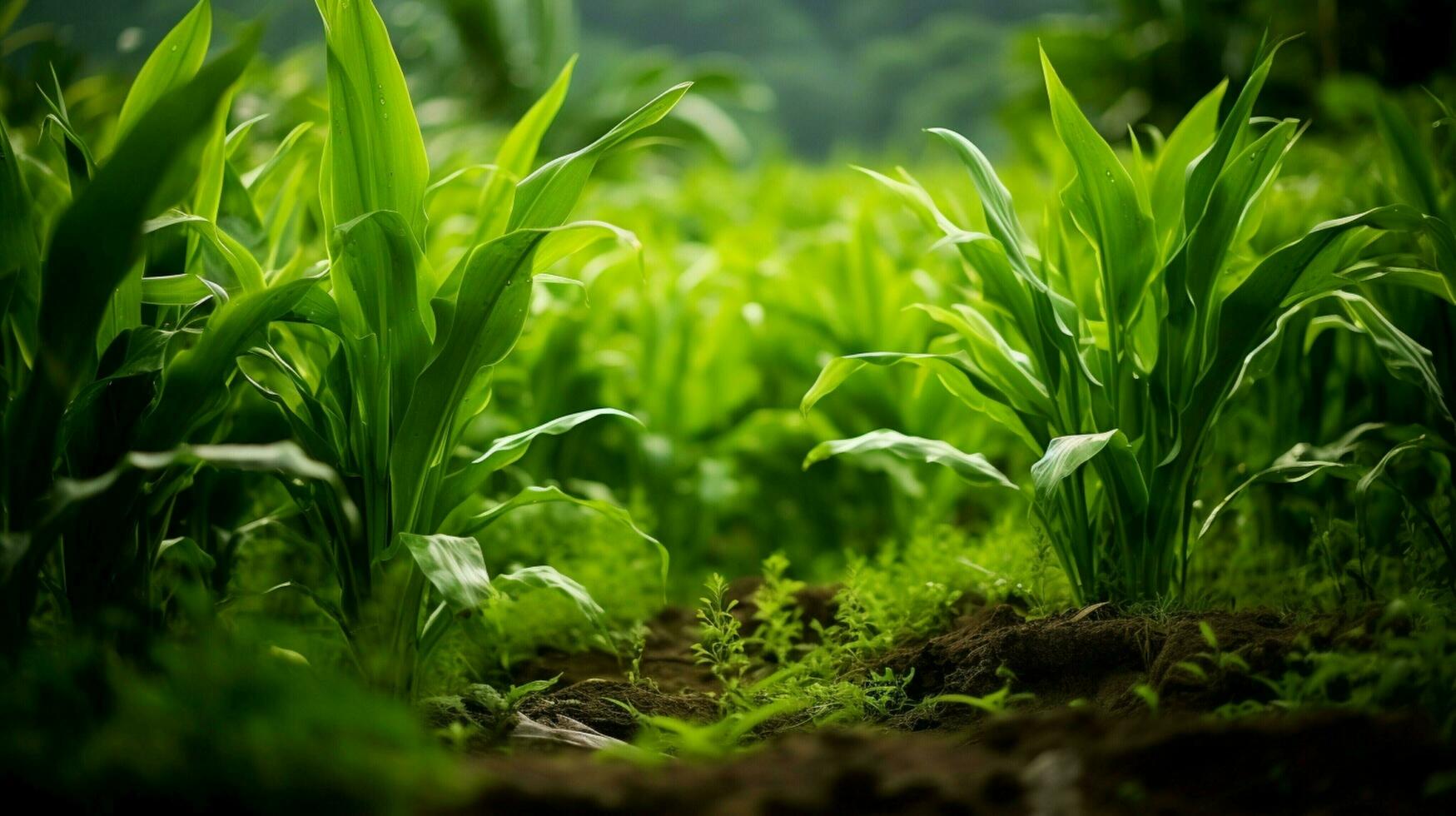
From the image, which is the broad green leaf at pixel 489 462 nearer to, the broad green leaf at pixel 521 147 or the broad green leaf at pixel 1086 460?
the broad green leaf at pixel 521 147

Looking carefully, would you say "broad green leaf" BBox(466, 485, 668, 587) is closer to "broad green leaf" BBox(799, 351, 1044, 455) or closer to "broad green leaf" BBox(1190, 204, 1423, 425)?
"broad green leaf" BBox(799, 351, 1044, 455)

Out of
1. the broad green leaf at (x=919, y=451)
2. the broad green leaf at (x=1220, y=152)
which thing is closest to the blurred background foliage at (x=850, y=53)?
the broad green leaf at (x=1220, y=152)

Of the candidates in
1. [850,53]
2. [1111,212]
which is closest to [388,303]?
[1111,212]

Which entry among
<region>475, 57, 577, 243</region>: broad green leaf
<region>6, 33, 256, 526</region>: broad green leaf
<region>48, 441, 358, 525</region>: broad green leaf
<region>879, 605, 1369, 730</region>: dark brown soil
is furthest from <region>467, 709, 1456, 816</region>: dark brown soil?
<region>475, 57, 577, 243</region>: broad green leaf

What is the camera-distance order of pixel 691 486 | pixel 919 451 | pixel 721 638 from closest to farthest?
pixel 721 638 → pixel 919 451 → pixel 691 486

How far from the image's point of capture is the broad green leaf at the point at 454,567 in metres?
0.98

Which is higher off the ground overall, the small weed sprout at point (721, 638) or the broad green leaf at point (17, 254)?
the broad green leaf at point (17, 254)

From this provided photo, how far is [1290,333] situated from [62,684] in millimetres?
1732

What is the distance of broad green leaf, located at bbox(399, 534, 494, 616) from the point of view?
0.98 metres

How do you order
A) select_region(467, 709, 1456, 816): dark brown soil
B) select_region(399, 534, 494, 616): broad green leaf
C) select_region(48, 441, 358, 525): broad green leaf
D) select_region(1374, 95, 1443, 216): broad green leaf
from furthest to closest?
1. select_region(1374, 95, 1443, 216): broad green leaf
2. select_region(399, 534, 494, 616): broad green leaf
3. select_region(48, 441, 358, 525): broad green leaf
4. select_region(467, 709, 1456, 816): dark brown soil

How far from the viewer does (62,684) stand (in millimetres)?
708

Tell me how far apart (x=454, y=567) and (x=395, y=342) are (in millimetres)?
312

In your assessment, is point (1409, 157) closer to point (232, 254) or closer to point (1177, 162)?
point (1177, 162)

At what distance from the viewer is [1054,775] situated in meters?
0.74
